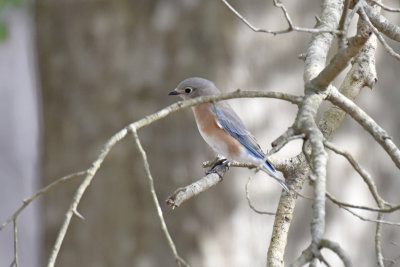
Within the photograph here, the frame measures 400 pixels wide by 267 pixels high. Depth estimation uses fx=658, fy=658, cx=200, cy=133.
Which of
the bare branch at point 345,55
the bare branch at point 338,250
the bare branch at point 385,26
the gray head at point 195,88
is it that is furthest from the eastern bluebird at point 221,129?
the bare branch at point 338,250

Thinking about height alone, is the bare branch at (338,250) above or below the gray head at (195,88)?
below

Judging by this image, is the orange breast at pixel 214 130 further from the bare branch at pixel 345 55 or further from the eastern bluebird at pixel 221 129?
the bare branch at pixel 345 55

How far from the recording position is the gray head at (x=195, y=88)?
12.3 feet

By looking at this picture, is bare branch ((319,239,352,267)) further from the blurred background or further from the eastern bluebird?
the blurred background

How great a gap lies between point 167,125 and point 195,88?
1.48 m

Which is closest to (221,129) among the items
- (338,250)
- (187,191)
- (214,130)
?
(214,130)

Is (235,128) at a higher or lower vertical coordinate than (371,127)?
higher

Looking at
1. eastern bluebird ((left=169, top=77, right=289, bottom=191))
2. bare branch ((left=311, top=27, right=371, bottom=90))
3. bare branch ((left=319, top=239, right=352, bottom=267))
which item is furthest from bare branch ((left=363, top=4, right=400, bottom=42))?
bare branch ((left=319, top=239, right=352, bottom=267))

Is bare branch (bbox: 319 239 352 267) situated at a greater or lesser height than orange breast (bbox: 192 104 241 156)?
lesser

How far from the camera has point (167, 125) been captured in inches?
206

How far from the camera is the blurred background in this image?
508 cm

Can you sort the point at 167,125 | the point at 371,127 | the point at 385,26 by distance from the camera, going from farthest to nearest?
the point at 167,125 → the point at 385,26 → the point at 371,127

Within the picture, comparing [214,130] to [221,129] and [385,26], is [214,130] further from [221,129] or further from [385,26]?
[385,26]

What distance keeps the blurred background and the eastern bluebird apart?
3.84 ft
